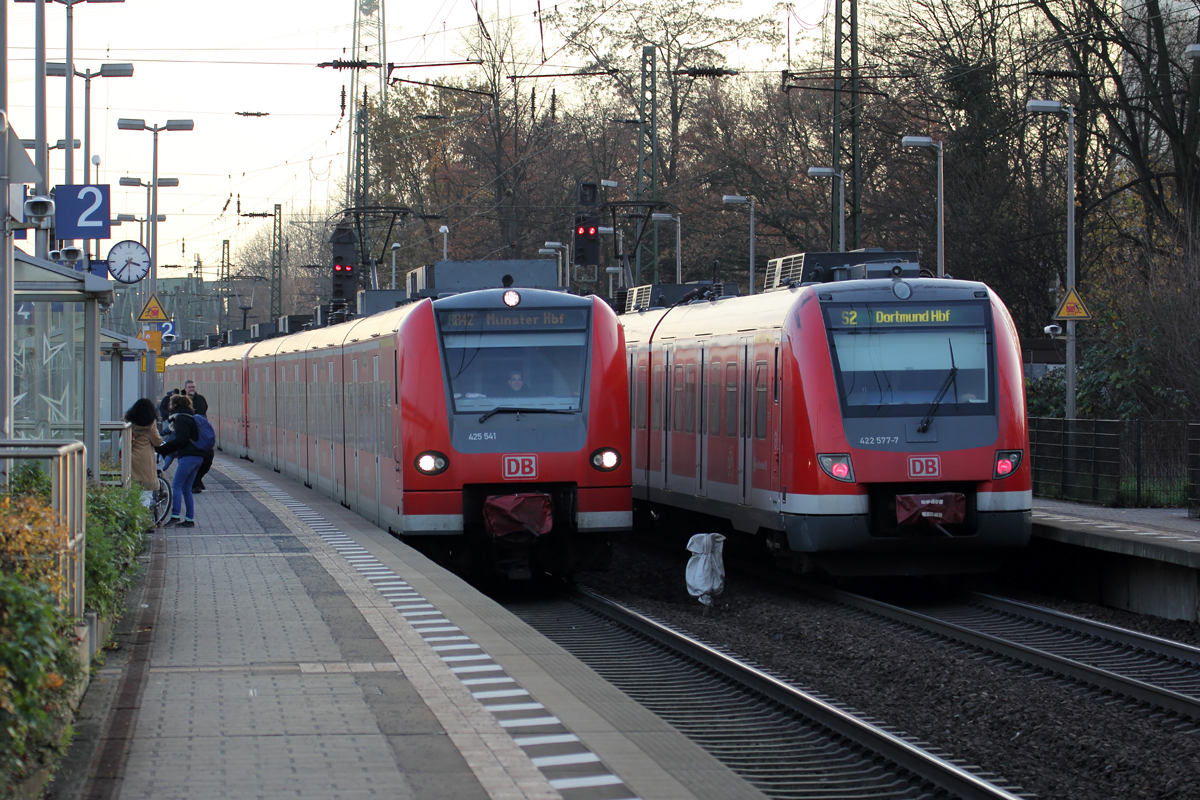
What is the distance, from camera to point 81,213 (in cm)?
1708

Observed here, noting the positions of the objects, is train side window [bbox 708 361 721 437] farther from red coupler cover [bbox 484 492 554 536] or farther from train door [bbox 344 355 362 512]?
train door [bbox 344 355 362 512]

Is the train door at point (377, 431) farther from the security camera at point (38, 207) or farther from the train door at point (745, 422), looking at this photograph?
the security camera at point (38, 207)

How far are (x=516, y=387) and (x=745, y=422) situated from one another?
2.61m

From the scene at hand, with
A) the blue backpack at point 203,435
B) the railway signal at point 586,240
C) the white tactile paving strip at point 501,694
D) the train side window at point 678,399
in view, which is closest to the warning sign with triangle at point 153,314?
the railway signal at point 586,240

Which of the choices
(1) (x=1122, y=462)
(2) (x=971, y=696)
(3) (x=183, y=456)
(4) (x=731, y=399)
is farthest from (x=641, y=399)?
(2) (x=971, y=696)

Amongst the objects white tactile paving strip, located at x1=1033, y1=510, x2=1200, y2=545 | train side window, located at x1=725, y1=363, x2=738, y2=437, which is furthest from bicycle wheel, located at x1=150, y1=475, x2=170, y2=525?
white tactile paving strip, located at x1=1033, y1=510, x2=1200, y2=545

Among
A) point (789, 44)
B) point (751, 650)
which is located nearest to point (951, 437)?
point (751, 650)

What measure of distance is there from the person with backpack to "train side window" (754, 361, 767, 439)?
6900 millimetres

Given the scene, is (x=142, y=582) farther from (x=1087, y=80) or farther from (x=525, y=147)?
(x=525, y=147)

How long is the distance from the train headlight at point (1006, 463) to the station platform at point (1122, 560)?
132 cm

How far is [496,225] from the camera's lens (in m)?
63.4

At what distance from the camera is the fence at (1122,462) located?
18984 mm

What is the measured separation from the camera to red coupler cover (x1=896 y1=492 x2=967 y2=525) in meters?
13.6

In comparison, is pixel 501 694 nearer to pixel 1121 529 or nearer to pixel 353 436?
pixel 1121 529
